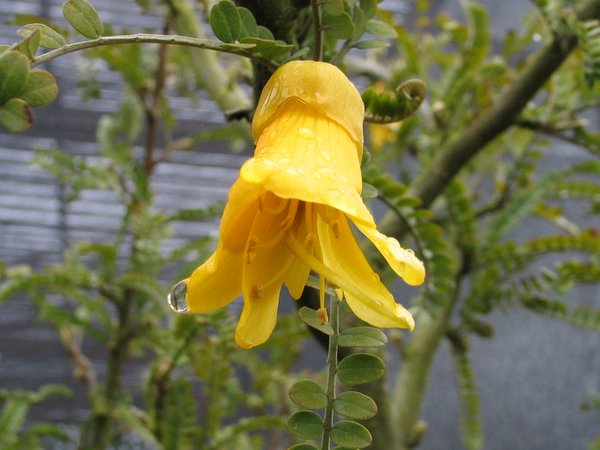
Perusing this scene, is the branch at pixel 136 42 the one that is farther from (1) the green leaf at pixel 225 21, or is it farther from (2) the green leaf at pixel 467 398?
(2) the green leaf at pixel 467 398

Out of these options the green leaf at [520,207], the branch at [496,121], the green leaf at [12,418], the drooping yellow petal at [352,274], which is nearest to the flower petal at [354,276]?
the drooping yellow petal at [352,274]

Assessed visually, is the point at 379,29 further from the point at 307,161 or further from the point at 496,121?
the point at 496,121

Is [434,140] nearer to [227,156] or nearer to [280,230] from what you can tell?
[280,230]

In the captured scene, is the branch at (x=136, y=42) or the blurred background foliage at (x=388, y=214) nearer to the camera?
the branch at (x=136, y=42)

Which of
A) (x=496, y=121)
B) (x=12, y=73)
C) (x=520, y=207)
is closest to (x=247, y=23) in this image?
(x=12, y=73)

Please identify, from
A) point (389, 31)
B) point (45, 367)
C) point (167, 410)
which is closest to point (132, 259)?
point (167, 410)

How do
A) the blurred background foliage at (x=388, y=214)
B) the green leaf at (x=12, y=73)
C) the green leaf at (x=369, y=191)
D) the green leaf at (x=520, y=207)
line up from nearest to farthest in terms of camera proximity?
the green leaf at (x=12, y=73)
the green leaf at (x=369, y=191)
the blurred background foliage at (x=388, y=214)
the green leaf at (x=520, y=207)

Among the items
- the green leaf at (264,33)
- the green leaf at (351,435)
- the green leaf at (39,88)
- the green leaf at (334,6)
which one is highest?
the green leaf at (334,6)
